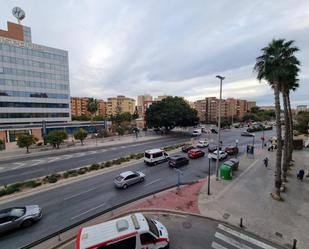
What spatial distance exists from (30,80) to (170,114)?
147ft

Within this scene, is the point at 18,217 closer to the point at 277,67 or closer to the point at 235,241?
the point at 235,241

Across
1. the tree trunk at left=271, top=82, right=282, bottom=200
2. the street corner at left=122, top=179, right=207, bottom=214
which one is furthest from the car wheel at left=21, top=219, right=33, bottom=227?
the tree trunk at left=271, top=82, right=282, bottom=200

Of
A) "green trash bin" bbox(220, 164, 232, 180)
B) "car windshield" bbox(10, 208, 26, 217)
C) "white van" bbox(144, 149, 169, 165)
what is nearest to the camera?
"car windshield" bbox(10, 208, 26, 217)

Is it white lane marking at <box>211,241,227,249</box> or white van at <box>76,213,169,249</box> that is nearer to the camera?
white van at <box>76,213,169,249</box>

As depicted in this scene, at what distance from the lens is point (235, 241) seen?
9672 mm

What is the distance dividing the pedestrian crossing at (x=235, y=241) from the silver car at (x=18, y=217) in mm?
11628

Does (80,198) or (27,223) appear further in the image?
(80,198)

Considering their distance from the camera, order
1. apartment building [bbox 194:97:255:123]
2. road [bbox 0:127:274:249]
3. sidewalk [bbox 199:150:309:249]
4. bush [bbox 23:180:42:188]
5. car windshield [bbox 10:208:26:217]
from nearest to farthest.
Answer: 1. sidewalk [bbox 199:150:309:249]
2. road [bbox 0:127:274:249]
3. car windshield [bbox 10:208:26:217]
4. bush [bbox 23:180:42:188]
5. apartment building [bbox 194:97:255:123]

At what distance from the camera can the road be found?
36.1 ft

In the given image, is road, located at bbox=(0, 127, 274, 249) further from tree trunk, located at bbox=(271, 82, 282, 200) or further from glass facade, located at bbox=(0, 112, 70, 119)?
glass facade, located at bbox=(0, 112, 70, 119)

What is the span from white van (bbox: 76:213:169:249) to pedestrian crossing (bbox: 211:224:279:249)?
10.6 ft

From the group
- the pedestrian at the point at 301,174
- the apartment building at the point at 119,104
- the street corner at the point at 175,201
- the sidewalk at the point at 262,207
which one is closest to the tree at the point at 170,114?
the sidewalk at the point at 262,207

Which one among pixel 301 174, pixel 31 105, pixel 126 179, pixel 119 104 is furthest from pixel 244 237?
pixel 119 104

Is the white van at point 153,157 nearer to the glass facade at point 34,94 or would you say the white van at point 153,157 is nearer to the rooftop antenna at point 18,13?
the glass facade at point 34,94
